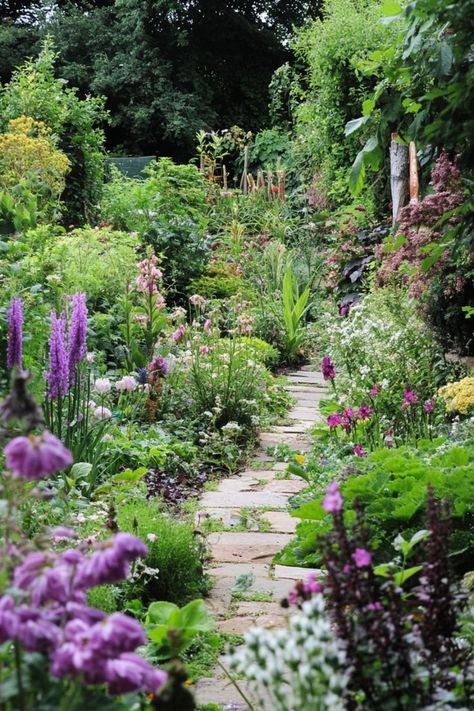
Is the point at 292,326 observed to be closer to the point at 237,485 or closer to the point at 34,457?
the point at 237,485

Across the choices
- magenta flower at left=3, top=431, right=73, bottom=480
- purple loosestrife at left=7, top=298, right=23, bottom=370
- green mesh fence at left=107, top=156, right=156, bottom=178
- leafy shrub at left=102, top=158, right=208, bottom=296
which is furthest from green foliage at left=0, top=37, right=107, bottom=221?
magenta flower at left=3, top=431, right=73, bottom=480

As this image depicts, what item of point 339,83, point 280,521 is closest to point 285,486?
point 280,521

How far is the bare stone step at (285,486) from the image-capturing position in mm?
5176

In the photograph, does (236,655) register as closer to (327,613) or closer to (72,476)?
(327,613)

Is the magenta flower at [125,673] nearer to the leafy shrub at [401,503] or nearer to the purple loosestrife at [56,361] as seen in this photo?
the leafy shrub at [401,503]

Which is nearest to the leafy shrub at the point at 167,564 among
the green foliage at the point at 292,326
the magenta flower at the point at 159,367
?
the magenta flower at the point at 159,367

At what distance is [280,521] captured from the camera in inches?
181

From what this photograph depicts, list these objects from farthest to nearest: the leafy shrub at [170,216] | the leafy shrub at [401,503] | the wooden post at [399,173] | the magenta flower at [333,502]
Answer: the leafy shrub at [170,216] → the wooden post at [399,173] → the leafy shrub at [401,503] → the magenta flower at [333,502]

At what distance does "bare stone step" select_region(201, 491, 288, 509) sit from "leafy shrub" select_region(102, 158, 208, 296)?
15.2 ft

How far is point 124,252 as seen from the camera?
329 inches

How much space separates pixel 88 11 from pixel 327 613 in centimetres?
2278

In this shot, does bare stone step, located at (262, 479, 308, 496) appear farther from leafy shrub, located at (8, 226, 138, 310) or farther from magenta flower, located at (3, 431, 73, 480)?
magenta flower, located at (3, 431, 73, 480)

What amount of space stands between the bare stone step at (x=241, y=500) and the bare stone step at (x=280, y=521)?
0.35 feet

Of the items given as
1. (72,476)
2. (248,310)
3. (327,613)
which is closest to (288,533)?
(72,476)
